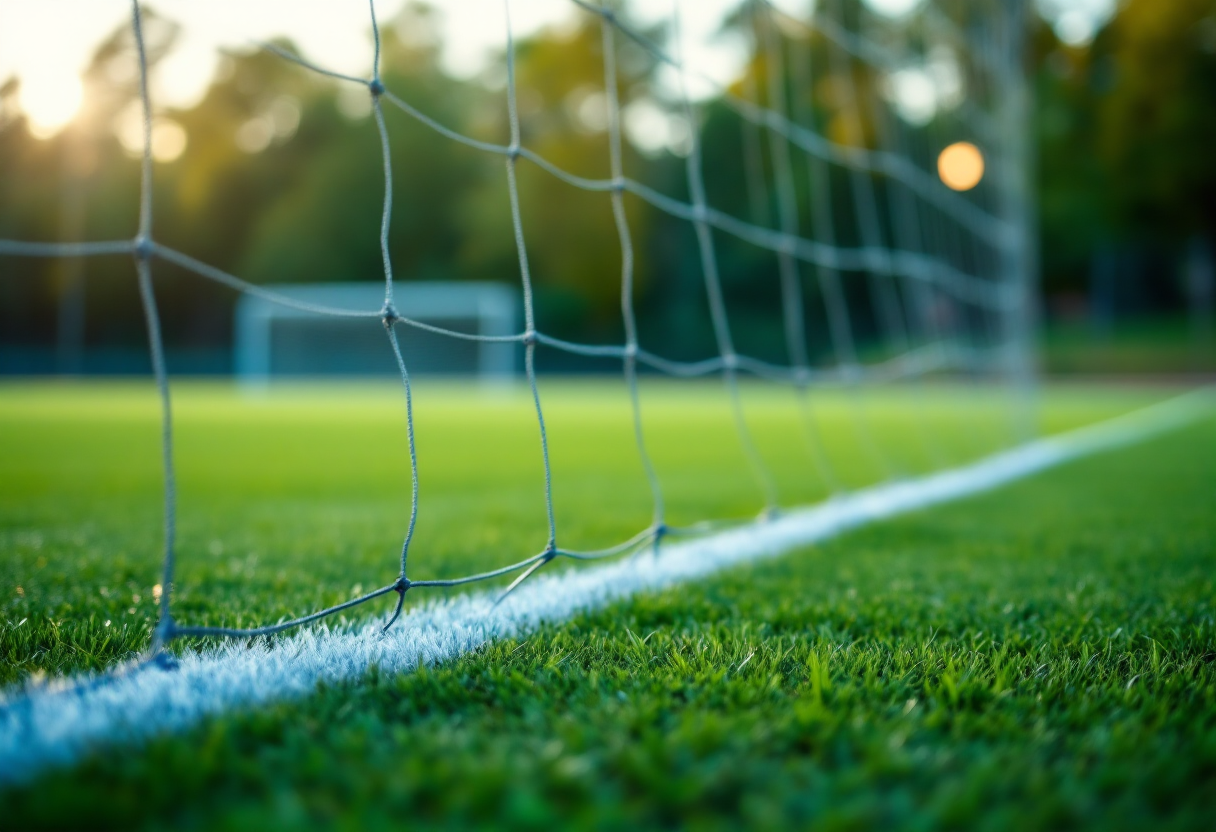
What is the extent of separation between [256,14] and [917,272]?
2.76 meters

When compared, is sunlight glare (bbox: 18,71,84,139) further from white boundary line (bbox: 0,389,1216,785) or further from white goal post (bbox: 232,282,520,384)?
white goal post (bbox: 232,282,520,384)

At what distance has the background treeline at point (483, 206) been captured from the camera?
2234 centimetres

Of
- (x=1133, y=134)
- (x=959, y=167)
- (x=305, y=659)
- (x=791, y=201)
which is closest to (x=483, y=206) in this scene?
(x=1133, y=134)

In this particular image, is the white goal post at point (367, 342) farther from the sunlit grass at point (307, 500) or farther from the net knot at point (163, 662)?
the net knot at point (163, 662)

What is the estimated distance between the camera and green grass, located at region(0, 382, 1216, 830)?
0.72 m

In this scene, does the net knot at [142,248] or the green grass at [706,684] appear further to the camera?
the net knot at [142,248]

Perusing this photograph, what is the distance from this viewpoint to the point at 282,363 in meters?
21.0

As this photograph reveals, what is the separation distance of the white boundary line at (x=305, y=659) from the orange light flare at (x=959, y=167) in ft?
10.8

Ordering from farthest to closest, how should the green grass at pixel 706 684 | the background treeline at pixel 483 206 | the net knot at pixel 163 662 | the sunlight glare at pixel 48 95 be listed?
the background treeline at pixel 483 206, the sunlight glare at pixel 48 95, the net knot at pixel 163 662, the green grass at pixel 706 684

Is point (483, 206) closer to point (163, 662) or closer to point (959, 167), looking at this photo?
point (959, 167)

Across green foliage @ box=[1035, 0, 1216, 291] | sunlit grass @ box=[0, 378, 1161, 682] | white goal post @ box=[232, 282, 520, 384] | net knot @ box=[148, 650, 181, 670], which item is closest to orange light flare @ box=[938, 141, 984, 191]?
sunlit grass @ box=[0, 378, 1161, 682]

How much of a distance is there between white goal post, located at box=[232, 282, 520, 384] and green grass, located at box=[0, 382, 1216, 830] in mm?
16544

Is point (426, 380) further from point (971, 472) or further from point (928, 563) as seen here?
point (928, 563)

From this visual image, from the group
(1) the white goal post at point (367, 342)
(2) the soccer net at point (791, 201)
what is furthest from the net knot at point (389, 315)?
(1) the white goal post at point (367, 342)
